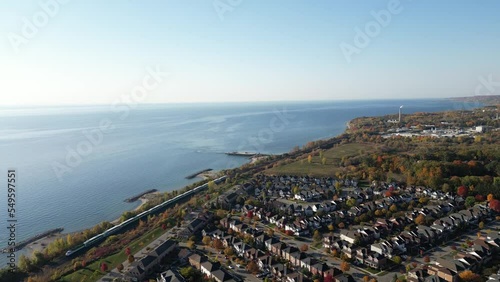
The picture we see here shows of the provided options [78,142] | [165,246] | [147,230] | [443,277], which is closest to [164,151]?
[78,142]

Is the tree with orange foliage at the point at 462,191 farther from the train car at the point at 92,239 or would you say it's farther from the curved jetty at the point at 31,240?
the curved jetty at the point at 31,240

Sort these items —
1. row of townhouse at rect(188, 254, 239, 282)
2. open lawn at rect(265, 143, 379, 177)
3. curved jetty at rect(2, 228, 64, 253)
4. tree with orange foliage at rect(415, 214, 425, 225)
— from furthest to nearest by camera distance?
open lawn at rect(265, 143, 379, 177) → curved jetty at rect(2, 228, 64, 253) → tree with orange foliage at rect(415, 214, 425, 225) → row of townhouse at rect(188, 254, 239, 282)

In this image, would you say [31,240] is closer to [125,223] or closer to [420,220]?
[125,223]

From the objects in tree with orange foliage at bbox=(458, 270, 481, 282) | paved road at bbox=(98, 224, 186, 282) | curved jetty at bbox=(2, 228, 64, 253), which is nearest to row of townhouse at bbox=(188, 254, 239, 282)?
paved road at bbox=(98, 224, 186, 282)

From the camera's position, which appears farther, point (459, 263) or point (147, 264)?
point (147, 264)

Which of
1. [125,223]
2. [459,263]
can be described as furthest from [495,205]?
[125,223]

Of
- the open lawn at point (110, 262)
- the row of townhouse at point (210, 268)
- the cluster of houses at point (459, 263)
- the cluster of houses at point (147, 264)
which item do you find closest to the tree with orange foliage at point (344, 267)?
the cluster of houses at point (459, 263)

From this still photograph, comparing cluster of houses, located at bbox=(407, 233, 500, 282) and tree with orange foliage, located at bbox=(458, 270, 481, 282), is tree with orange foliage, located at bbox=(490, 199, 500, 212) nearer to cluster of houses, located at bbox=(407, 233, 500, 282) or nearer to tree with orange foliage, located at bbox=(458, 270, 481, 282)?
cluster of houses, located at bbox=(407, 233, 500, 282)
